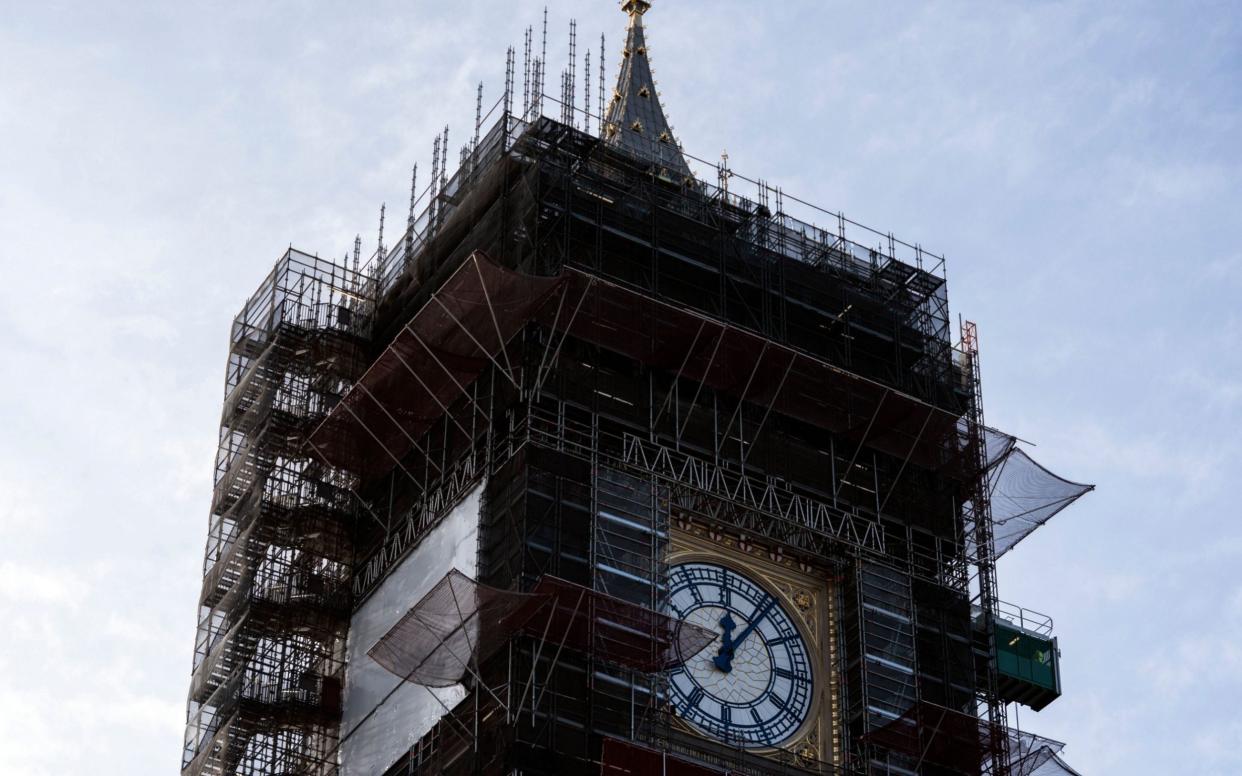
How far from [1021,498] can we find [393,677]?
16.8 m

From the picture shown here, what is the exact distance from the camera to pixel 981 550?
6812 cm

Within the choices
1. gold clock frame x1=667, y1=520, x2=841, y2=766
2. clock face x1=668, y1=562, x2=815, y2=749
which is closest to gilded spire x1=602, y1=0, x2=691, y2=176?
gold clock frame x1=667, y1=520, x2=841, y2=766

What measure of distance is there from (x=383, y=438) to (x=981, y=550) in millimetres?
14628

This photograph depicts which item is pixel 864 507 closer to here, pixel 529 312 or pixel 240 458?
pixel 529 312

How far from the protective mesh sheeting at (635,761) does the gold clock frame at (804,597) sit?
15.3ft

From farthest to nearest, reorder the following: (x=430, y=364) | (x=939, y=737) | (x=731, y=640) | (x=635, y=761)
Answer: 1. (x=430, y=364)
2. (x=939, y=737)
3. (x=731, y=640)
4. (x=635, y=761)

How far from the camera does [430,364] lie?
2559 inches

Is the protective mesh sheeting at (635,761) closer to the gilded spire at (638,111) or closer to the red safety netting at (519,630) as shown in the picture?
the red safety netting at (519,630)

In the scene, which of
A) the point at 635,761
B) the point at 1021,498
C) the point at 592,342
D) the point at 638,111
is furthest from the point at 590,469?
the point at 638,111

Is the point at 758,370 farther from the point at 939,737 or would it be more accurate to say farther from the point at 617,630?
the point at 617,630

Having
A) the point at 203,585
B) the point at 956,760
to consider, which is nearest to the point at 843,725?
the point at 956,760

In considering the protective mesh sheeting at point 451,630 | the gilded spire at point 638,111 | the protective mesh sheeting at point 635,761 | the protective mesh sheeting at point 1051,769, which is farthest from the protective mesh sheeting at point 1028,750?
the gilded spire at point 638,111

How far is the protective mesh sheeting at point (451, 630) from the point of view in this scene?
188 ft

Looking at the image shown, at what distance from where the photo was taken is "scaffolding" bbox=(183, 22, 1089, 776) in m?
58.5
